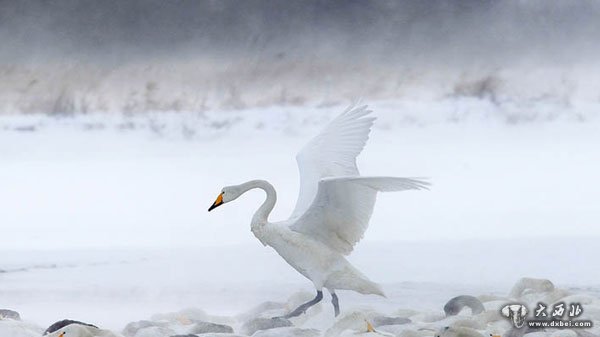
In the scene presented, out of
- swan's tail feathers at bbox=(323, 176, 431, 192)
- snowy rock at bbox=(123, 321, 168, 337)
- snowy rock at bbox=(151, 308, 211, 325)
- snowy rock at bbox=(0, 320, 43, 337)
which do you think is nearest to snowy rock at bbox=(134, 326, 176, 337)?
snowy rock at bbox=(123, 321, 168, 337)

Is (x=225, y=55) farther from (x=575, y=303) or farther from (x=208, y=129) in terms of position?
(x=575, y=303)

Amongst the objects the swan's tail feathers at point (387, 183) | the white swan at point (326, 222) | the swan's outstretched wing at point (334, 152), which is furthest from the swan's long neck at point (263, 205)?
the swan's tail feathers at point (387, 183)

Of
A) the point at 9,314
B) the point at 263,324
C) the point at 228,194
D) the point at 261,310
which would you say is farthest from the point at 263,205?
A: the point at 9,314

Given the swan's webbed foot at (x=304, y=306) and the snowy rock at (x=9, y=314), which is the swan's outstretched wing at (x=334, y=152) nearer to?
the swan's webbed foot at (x=304, y=306)

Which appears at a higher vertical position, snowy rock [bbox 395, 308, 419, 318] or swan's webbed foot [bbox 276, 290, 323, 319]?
snowy rock [bbox 395, 308, 419, 318]

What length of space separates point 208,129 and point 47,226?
0.63 m

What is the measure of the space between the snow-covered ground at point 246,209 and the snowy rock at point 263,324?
30 centimetres

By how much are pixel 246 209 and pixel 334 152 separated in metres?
0.57

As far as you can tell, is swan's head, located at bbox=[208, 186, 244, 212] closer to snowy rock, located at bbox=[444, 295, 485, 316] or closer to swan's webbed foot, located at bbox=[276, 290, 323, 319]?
swan's webbed foot, located at bbox=[276, 290, 323, 319]

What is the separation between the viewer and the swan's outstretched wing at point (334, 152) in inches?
142

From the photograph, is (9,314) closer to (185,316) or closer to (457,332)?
(185,316)

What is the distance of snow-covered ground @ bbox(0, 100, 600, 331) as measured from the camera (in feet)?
13.0

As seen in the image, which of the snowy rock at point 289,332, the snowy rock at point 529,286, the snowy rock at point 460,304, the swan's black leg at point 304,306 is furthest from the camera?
the snowy rock at point 529,286

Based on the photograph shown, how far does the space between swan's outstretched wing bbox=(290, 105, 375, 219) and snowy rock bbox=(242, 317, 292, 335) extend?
0.32m
